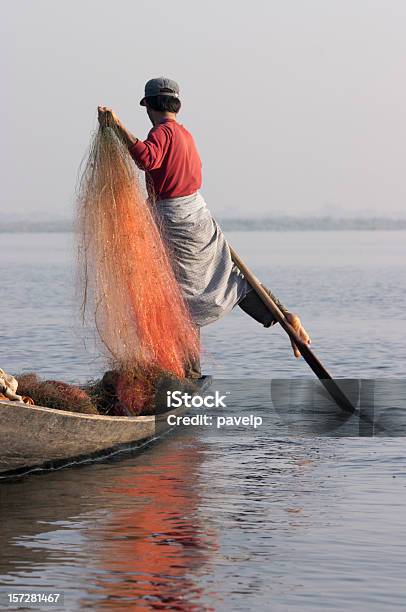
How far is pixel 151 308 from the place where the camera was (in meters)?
8.32

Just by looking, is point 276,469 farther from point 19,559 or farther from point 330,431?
point 19,559

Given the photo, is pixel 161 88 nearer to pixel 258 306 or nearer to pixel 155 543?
pixel 258 306

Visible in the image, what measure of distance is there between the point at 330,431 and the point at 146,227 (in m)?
1.91

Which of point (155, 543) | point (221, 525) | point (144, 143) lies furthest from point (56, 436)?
point (144, 143)

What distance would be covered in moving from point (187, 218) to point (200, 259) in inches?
12.2

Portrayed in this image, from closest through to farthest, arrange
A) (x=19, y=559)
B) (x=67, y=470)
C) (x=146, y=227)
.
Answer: (x=19, y=559) → (x=67, y=470) → (x=146, y=227)

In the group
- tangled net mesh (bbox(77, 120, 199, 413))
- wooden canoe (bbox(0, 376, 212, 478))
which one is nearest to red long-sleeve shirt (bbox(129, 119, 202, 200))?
tangled net mesh (bbox(77, 120, 199, 413))

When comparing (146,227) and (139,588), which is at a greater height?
(146,227)

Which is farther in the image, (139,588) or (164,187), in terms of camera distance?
(164,187)

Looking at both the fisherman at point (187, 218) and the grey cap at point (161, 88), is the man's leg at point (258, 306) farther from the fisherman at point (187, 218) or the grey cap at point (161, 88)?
the grey cap at point (161, 88)

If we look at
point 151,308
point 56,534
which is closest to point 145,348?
point 151,308

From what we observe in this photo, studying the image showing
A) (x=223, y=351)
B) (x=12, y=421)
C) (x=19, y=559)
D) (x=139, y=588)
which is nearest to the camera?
(x=139, y=588)

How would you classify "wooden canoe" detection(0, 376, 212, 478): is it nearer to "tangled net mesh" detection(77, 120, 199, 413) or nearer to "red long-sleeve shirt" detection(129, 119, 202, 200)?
"tangled net mesh" detection(77, 120, 199, 413)

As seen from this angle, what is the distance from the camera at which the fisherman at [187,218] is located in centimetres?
856
